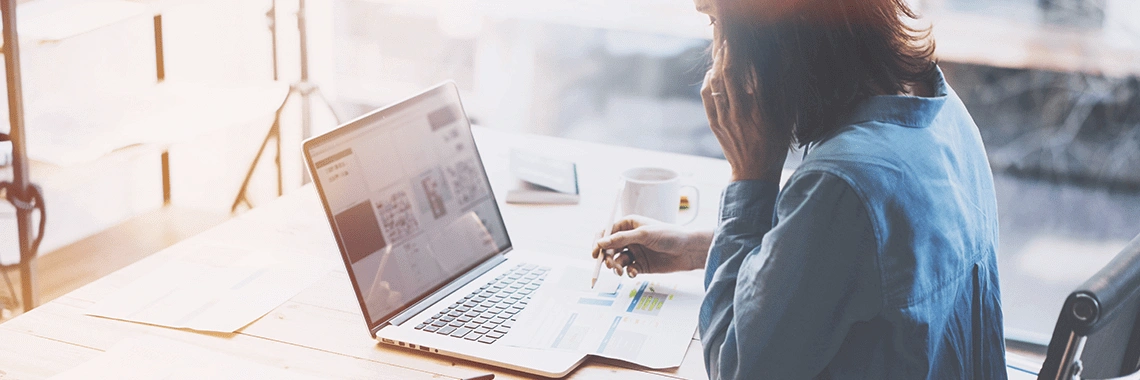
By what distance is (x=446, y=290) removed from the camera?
3.65ft

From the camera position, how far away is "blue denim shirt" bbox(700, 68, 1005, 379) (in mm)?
730

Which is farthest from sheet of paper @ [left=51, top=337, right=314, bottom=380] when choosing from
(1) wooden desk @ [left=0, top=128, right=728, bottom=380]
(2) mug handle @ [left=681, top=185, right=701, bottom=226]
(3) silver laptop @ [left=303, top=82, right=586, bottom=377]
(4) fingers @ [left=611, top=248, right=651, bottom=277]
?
(2) mug handle @ [left=681, top=185, right=701, bottom=226]

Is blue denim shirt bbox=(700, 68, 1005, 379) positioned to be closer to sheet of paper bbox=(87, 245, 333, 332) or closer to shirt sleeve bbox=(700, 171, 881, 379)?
shirt sleeve bbox=(700, 171, 881, 379)

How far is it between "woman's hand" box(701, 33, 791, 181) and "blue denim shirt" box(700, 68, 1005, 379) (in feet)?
0.26

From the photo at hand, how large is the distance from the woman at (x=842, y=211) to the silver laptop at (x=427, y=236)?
0.24 m

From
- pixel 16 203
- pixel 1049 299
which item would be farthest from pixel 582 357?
pixel 1049 299

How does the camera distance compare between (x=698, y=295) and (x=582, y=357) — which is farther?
(x=698, y=295)

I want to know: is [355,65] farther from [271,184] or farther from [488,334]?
[488,334]

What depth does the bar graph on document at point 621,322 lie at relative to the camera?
3.26 feet

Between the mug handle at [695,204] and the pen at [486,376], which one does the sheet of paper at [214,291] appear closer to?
the pen at [486,376]

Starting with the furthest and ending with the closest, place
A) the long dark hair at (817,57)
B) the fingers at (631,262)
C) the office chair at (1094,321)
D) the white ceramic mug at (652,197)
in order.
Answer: the white ceramic mug at (652,197) → the fingers at (631,262) → the long dark hair at (817,57) → the office chair at (1094,321)

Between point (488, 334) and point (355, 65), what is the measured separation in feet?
8.80

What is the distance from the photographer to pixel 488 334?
1021mm

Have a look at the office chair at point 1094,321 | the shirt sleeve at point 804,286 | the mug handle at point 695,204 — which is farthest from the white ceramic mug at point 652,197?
the office chair at point 1094,321
